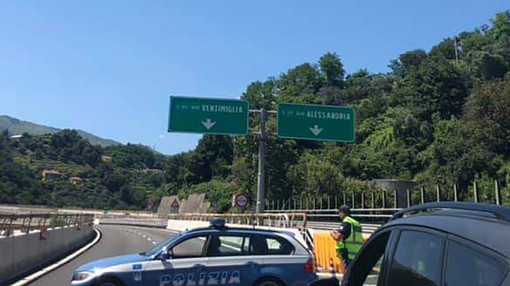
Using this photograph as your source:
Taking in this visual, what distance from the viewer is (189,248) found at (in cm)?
1021

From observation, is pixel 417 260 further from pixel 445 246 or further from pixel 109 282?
pixel 109 282

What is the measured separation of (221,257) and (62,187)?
130611 mm

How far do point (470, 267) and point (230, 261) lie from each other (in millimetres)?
7910

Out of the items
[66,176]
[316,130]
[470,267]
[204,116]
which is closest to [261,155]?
[316,130]

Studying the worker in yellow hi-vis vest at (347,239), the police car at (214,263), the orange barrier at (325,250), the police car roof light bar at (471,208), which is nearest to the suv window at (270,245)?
the police car at (214,263)

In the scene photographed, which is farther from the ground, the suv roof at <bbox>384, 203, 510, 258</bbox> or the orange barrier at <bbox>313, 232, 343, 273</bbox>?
the suv roof at <bbox>384, 203, 510, 258</bbox>

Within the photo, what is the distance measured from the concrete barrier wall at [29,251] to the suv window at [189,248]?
15.0 feet

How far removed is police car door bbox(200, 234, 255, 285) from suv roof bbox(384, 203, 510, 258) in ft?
22.6

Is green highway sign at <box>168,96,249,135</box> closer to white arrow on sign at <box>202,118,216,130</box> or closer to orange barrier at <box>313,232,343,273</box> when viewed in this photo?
white arrow on sign at <box>202,118,216,130</box>

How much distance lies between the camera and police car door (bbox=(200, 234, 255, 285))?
9875 mm

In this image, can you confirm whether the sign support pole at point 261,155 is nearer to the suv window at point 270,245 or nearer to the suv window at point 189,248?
the suv window at point 270,245

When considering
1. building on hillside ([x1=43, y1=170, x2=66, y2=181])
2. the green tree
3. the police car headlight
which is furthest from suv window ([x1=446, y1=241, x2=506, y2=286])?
building on hillside ([x1=43, y1=170, x2=66, y2=181])

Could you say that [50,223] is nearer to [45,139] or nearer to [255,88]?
[255,88]

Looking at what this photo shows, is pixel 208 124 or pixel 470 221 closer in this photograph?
pixel 470 221
